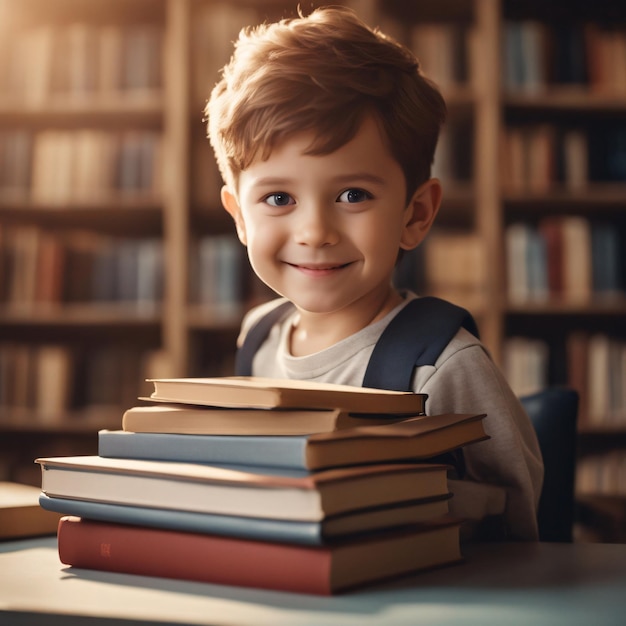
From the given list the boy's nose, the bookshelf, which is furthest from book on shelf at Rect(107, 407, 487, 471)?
the bookshelf

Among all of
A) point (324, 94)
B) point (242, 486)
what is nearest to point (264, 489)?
point (242, 486)

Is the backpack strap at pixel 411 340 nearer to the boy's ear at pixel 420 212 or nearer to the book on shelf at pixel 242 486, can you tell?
the boy's ear at pixel 420 212

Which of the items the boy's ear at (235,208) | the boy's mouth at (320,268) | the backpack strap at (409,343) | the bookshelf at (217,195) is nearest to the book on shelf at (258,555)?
the backpack strap at (409,343)

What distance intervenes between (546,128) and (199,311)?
1398 millimetres

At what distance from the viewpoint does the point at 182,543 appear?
0.57 m

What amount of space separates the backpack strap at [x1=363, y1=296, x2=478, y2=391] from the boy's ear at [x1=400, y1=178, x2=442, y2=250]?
11 cm

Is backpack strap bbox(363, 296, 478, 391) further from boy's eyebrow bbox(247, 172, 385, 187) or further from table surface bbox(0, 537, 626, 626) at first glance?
table surface bbox(0, 537, 626, 626)

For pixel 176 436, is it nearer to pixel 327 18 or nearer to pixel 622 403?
pixel 327 18

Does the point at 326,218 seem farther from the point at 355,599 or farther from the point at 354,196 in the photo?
the point at 355,599

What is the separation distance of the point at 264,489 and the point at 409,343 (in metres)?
0.37

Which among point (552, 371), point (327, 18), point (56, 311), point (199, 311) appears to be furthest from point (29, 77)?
point (327, 18)

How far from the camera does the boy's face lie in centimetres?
82

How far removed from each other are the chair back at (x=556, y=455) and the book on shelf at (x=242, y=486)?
1.87 feet

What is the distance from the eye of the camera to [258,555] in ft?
1.77
